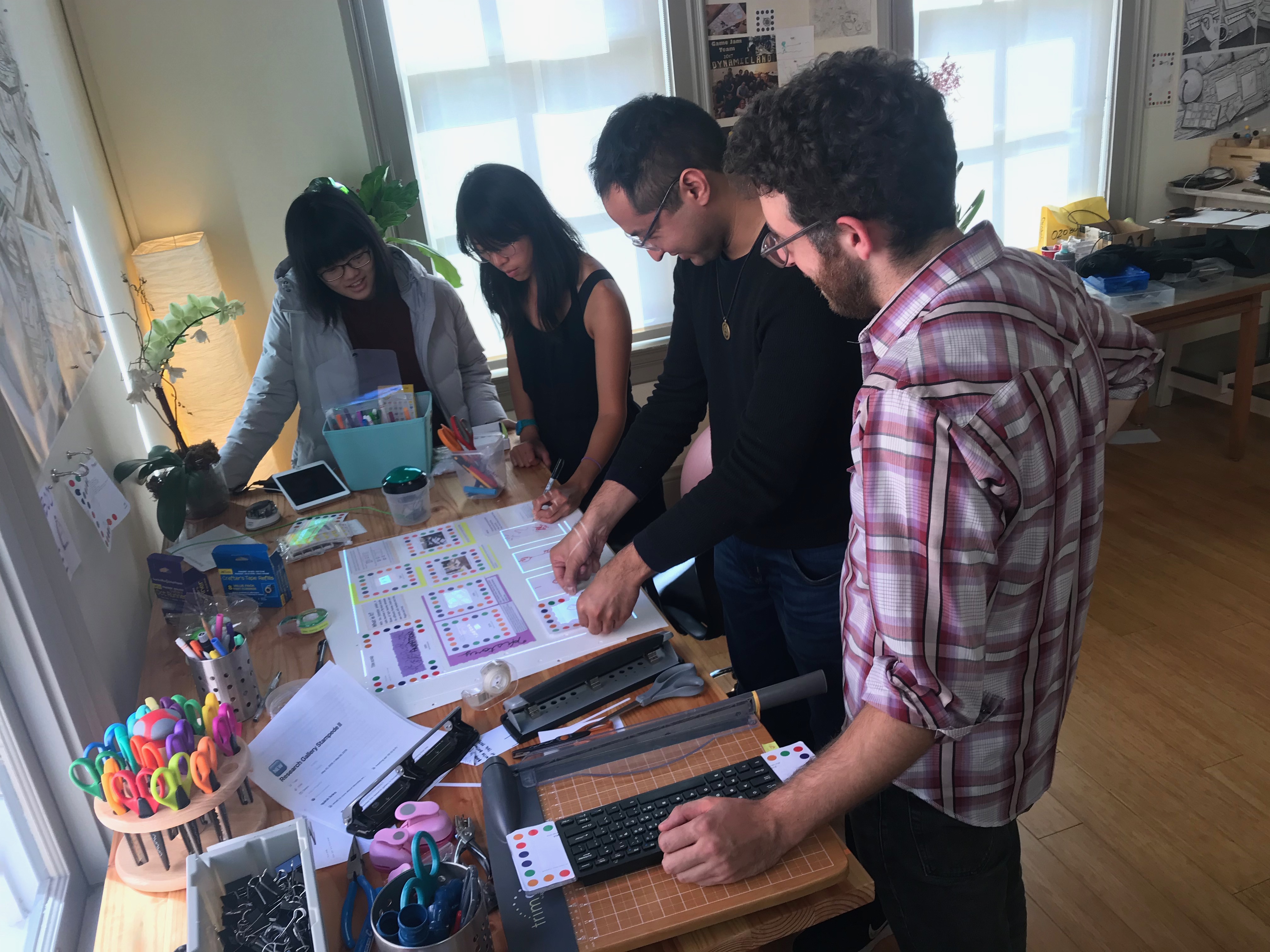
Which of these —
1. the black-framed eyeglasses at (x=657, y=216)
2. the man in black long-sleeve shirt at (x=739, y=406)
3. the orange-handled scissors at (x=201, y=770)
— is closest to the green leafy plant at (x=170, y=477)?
the man in black long-sleeve shirt at (x=739, y=406)

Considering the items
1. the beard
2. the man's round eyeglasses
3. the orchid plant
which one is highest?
the beard

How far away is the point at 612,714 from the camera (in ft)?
3.71

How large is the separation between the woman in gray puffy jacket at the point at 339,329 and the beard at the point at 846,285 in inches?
55.1

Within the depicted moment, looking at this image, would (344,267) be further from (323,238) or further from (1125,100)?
(1125,100)

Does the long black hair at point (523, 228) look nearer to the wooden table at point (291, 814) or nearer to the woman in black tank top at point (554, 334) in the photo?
the woman in black tank top at point (554, 334)

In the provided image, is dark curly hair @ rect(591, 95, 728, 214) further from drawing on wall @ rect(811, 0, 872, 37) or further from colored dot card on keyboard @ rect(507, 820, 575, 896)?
drawing on wall @ rect(811, 0, 872, 37)

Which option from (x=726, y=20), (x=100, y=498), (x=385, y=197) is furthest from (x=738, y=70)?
(x=100, y=498)

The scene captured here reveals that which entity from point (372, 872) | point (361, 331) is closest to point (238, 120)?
point (361, 331)

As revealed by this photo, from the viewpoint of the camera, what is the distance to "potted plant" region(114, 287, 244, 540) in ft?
5.64

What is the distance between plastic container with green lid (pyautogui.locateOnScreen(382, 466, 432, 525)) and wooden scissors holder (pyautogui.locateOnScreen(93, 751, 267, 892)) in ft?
2.59

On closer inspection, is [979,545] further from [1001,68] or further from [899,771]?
[1001,68]

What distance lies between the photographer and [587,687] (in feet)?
3.80

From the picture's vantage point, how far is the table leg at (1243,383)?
3.42 meters

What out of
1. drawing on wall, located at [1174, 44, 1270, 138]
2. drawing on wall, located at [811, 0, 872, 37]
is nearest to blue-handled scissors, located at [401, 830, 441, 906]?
drawing on wall, located at [811, 0, 872, 37]
